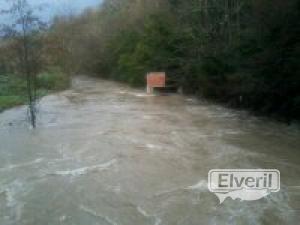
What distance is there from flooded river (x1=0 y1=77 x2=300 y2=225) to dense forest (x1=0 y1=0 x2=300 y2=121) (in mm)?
1353

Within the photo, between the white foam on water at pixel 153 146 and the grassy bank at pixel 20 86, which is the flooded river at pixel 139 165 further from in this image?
the grassy bank at pixel 20 86

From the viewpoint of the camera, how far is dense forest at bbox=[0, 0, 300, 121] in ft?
50.4

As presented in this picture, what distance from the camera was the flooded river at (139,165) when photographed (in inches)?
298

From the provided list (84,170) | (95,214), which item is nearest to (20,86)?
(84,170)

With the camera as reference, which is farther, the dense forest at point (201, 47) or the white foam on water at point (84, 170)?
the dense forest at point (201, 47)

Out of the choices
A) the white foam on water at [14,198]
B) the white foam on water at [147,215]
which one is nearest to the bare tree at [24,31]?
the white foam on water at [14,198]

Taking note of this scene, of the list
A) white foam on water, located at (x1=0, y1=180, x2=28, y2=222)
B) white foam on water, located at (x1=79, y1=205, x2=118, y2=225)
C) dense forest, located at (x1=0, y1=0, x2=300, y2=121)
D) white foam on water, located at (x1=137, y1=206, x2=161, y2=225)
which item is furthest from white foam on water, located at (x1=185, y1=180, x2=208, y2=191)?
dense forest, located at (x1=0, y1=0, x2=300, y2=121)

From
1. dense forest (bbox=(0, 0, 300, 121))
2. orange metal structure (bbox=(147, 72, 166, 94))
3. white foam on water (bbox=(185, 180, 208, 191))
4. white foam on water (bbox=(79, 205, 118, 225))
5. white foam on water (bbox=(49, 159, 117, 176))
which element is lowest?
white foam on water (bbox=(79, 205, 118, 225))

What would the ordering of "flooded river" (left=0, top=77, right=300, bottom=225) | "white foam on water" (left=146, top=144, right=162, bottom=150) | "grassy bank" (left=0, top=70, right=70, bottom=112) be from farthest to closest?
"grassy bank" (left=0, top=70, right=70, bottom=112) → "white foam on water" (left=146, top=144, right=162, bottom=150) → "flooded river" (left=0, top=77, right=300, bottom=225)

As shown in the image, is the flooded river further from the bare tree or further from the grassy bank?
the grassy bank

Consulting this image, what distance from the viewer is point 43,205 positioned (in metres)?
8.09

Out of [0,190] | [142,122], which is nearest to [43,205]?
[0,190]

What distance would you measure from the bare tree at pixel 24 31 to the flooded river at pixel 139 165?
2122 mm

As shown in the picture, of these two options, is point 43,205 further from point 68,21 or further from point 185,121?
point 68,21
